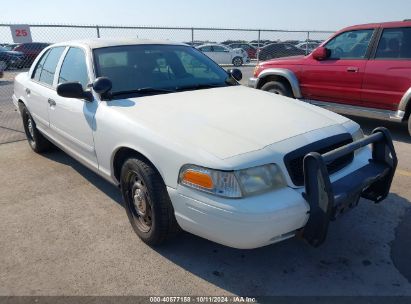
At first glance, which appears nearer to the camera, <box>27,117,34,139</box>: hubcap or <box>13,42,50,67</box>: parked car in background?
<box>27,117,34,139</box>: hubcap

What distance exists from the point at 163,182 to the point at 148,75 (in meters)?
1.42

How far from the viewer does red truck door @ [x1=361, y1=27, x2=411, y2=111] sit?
563 cm

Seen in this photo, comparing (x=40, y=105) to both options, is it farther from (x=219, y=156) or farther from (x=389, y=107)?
(x=389, y=107)

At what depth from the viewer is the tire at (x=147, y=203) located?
2.80 metres

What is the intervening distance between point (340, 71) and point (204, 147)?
4656 mm

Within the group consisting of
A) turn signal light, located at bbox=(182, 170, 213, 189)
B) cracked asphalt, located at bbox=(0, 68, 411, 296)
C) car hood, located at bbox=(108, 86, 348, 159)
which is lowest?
cracked asphalt, located at bbox=(0, 68, 411, 296)

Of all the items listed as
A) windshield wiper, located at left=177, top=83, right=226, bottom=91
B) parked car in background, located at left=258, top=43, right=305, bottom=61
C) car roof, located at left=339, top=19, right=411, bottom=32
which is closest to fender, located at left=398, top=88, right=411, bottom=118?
car roof, located at left=339, top=19, right=411, bottom=32

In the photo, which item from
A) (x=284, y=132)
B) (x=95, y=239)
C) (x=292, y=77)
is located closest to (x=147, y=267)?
(x=95, y=239)

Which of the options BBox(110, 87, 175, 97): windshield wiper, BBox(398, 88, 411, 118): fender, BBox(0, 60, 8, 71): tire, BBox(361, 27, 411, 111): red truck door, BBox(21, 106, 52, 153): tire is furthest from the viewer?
BBox(0, 60, 8, 71): tire

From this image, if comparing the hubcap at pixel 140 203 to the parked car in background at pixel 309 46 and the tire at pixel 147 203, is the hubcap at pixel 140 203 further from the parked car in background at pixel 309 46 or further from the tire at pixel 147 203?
the parked car in background at pixel 309 46

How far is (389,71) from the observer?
18.8ft

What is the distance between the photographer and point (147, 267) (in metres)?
2.91

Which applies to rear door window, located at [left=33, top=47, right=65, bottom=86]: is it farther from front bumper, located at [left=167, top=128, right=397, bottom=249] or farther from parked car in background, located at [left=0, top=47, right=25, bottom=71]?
parked car in background, located at [left=0, top=47, right=25, bottom=71]

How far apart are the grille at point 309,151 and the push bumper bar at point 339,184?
0.11 m
